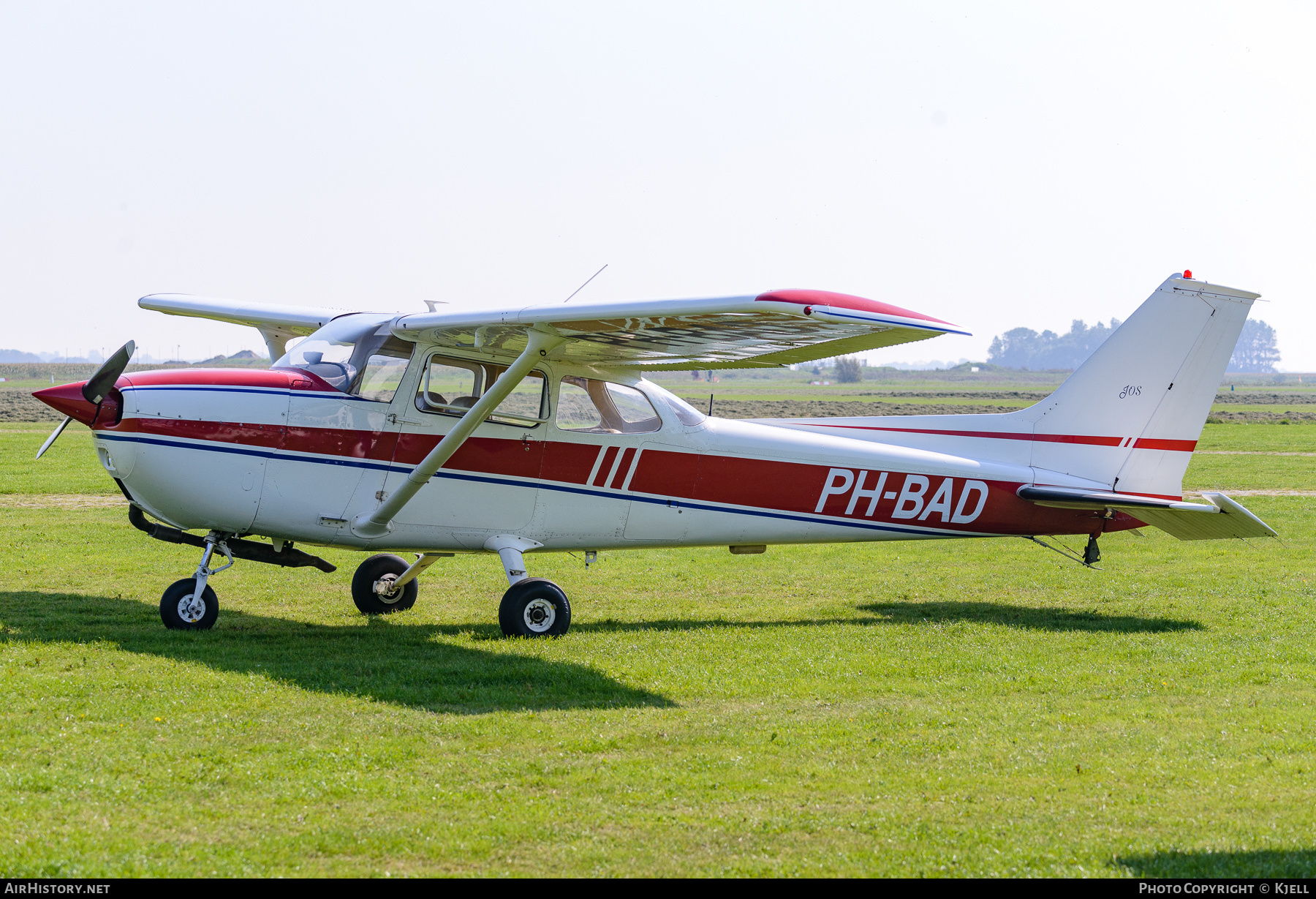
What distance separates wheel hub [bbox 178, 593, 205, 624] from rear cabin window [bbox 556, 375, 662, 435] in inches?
130

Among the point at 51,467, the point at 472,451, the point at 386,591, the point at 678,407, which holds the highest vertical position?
the point at 678,407

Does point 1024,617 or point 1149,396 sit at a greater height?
point 1149,396

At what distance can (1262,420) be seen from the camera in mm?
54469

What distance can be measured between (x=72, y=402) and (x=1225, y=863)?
26.2ft

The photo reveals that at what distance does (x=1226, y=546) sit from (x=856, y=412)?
40863mm

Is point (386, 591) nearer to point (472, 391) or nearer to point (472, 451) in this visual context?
point (472, 451)

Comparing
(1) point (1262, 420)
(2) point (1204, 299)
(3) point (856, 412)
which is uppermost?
(2) point (1204, 299)

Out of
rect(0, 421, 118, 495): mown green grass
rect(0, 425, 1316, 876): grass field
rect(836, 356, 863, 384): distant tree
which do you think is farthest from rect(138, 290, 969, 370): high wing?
rect(836, 356, 863, 384): distant tree

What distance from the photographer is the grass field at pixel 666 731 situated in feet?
15.4

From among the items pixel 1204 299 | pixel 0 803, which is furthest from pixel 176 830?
pixel 1204 299

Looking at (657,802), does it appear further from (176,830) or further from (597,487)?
(597,487)

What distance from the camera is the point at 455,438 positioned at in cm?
872

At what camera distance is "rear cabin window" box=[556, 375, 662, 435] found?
9789mm

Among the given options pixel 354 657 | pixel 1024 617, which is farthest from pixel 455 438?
pixel 1024 617
